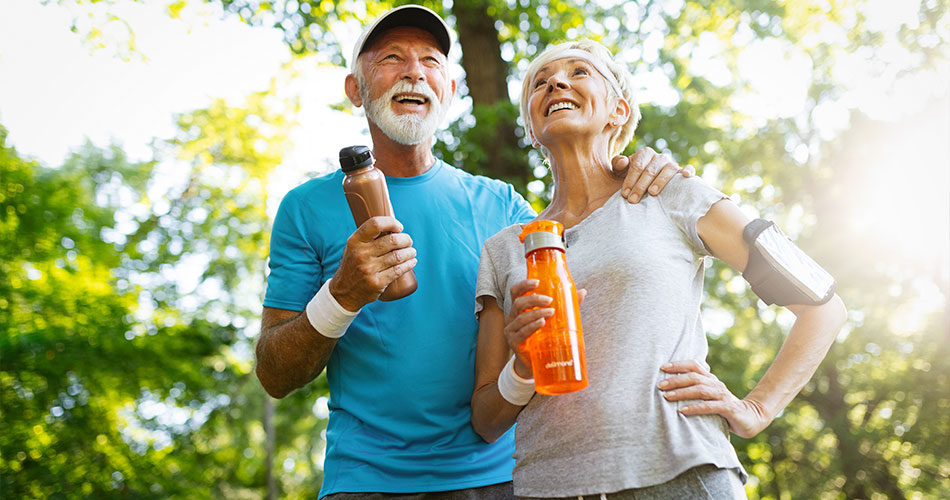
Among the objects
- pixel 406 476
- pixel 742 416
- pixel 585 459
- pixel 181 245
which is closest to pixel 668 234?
pixel 742 416

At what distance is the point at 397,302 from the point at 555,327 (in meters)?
1.15

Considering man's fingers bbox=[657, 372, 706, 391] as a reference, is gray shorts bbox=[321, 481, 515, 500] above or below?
below

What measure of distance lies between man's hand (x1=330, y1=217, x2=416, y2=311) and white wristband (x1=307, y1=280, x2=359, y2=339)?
129mm

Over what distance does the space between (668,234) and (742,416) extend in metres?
0.60

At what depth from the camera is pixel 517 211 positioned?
3566mm

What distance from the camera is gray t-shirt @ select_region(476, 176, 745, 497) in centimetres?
208

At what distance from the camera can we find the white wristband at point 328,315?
2691mm

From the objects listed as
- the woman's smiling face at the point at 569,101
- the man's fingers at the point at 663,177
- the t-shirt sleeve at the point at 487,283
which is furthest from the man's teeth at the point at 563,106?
the t-shirt sleeve at the point at 487,283

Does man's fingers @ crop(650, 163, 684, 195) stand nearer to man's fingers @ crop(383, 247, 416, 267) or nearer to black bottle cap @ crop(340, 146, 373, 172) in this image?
man's fingers @ crop(383, 247, 416, 267)

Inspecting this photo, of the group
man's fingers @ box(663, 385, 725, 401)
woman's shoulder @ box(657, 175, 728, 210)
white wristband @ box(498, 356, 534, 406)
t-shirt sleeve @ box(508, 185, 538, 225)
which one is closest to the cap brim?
t-shirt sleeve @ box(508, 185, 538, 225)

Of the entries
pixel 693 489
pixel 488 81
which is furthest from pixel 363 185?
pixel 488 81

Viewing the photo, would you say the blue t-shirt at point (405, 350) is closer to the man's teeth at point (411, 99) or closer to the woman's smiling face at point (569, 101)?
the man's teeth at point (411, 99)

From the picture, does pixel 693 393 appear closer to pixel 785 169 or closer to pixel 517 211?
pixel 517 211

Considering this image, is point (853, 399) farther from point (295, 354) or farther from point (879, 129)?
point (295, 354)
